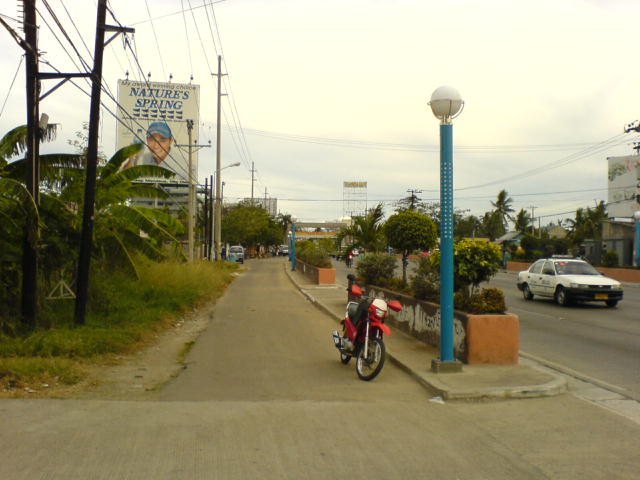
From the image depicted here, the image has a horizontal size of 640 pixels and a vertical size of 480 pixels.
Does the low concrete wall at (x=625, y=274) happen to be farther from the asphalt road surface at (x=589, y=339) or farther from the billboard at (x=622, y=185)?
the billboard at (x=622, y=185)

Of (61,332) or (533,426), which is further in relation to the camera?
(61,332)

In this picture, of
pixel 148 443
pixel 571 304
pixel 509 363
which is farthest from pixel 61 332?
pixel 571 304

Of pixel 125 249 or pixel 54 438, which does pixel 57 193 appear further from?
pixel 54 438

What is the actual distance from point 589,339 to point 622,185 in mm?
50880

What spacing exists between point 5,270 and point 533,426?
9534 millimetres

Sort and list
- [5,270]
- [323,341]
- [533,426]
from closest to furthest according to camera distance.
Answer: [533,426], [5,270], [323,341]

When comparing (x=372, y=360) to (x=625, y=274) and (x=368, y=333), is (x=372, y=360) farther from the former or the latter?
(x=625, y=274)

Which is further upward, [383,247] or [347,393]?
[383,247]

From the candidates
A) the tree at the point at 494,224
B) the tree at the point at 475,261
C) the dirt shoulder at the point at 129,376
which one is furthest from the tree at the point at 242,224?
the tree at the point at 475,261

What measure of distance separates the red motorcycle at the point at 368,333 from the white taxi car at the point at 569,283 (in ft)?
40.0

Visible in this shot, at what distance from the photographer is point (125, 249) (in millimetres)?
15445

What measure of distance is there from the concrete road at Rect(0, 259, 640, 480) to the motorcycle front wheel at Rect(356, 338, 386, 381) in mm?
147

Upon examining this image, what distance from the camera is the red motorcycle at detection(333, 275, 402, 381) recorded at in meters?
8.55

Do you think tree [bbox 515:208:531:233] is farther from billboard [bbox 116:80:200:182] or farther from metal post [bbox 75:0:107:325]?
metal post [bbox 75:0:107:325]
